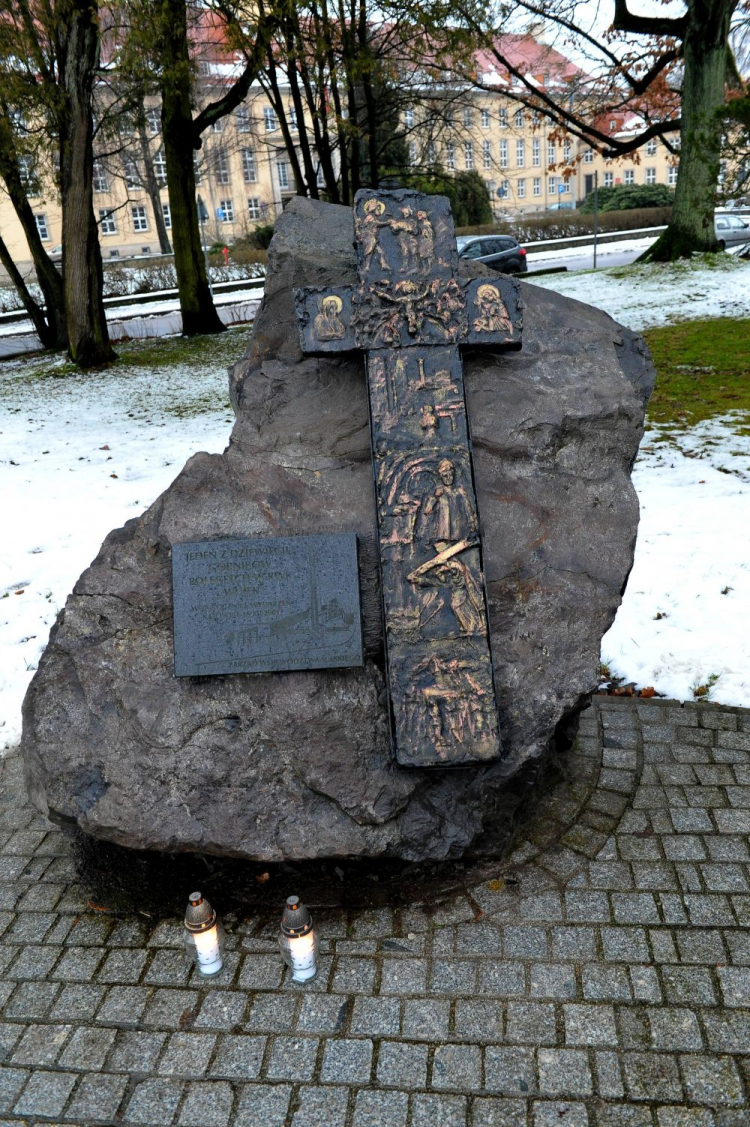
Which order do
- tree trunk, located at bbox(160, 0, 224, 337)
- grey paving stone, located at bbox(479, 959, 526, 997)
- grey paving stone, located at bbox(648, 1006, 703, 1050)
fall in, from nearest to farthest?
1. grey paving stone, located at bbox(648, 1006, 703, 1050)
2. grey paving stone, located at bbox(479, 959, 526, 997)
3. tree trunk, located at bbox(160, 0, 224, 337)

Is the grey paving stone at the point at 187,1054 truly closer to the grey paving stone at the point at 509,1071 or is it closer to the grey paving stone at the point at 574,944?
the grey paving stone at the point at 509,1071

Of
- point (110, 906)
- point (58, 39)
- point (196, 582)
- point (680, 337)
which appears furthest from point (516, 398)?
point (58, 39)

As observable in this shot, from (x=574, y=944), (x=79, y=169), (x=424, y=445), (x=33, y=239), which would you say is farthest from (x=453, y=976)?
(x=33, y=239)

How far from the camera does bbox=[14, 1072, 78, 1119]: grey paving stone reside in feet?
8.88

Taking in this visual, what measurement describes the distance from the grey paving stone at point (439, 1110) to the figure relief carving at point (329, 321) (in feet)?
8.98

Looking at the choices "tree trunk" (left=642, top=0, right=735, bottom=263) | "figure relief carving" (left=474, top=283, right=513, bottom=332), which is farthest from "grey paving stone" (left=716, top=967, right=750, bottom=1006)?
"tree trunk" (left=642, top=0, right=735, bottom=263)

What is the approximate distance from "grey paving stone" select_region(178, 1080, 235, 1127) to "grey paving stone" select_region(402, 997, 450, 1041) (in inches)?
23.9

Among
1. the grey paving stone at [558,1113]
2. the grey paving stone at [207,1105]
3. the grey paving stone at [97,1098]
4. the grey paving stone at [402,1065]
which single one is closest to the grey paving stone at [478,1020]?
the grey paving stone at [402,1065]

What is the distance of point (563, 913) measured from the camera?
10.8 feet

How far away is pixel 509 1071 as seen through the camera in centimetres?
273

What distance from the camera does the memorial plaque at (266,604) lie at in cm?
324

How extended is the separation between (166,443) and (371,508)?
6.39 meters

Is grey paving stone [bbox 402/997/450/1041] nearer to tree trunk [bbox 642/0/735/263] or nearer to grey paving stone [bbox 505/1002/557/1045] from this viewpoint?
grey paving stone [bbox 505/1002/557/1045]

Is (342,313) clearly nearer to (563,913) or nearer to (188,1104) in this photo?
(563,913)
